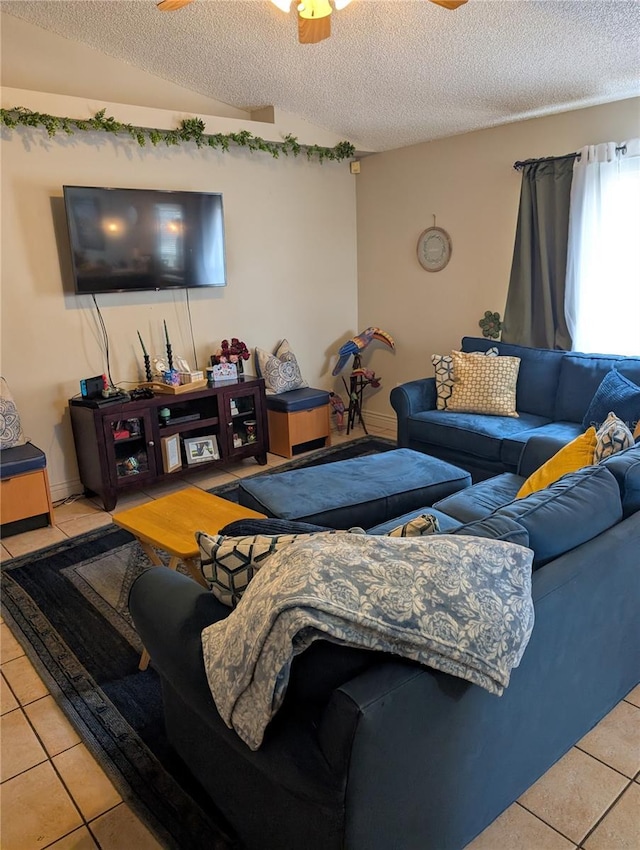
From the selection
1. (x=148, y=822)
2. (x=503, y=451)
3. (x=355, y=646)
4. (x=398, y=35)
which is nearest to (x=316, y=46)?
(x=398, y=35)

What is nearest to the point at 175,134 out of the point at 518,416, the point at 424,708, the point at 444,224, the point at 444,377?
the point at 444,224

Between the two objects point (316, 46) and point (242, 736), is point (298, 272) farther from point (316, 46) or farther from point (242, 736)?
point (242, 736)

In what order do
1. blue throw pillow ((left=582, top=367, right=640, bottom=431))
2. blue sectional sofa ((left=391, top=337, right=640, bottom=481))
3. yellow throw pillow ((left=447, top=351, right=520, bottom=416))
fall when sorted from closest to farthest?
blue throw pillow ((left=582, top=367, right=640, bottom=431))
blue sectional sofa ((left=391, top=337, right=640, bottom=481))
yellow throw pillow ((left=447, top=351, right=520, bottom=416))

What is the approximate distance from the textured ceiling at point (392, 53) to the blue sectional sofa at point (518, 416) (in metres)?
1.60

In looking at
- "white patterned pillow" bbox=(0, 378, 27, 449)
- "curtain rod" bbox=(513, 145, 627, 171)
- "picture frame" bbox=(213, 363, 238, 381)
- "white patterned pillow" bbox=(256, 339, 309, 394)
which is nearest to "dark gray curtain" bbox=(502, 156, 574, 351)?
"curtain rod" bbox=(513, 145, 627, 171)

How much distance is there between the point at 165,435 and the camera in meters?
4.13

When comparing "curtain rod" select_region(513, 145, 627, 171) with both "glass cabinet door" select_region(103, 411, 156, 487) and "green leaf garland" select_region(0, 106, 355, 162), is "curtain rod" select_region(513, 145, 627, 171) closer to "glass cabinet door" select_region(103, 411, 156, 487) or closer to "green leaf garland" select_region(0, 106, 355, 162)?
"green leaf garland" select_region(0, 106, 355, 162)

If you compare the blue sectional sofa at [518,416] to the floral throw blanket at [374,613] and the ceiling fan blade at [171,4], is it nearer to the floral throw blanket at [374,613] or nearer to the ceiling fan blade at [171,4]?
the floral throw blanket at [374,613]

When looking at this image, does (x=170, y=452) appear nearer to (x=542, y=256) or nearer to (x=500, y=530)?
(x=542, y=256)

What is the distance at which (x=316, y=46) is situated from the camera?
358cm

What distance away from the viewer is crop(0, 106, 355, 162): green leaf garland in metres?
3.51

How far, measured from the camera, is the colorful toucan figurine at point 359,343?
5219mm

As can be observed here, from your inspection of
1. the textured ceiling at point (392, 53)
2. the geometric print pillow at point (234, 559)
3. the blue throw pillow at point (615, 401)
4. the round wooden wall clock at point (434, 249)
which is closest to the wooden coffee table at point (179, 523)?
the geometric print pillow at point (234, 559)

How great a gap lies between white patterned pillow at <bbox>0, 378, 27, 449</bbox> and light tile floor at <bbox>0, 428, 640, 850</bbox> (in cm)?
176
